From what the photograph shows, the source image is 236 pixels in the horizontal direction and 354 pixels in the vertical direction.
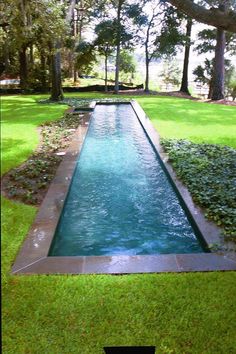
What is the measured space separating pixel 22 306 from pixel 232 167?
5.30m

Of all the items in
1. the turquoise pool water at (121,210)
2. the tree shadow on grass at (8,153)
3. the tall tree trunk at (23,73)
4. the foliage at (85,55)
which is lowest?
the turquoise pool water at (121,210)

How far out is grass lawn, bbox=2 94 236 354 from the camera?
2.25 m

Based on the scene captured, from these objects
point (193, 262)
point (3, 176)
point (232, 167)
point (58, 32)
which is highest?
point (58, 32)

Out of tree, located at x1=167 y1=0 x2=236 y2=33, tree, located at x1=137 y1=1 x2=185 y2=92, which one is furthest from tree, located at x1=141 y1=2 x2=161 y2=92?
tree, located at x1=167 y1=0 x2=236 y2=33

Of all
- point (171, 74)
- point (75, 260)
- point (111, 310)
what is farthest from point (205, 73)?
point (111, 310)

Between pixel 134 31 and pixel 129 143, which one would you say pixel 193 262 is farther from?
pixel 134 31

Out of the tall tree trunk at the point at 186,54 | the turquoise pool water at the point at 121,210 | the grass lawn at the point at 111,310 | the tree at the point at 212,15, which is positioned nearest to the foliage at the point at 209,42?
the tall tree trunk at the point at 186,54

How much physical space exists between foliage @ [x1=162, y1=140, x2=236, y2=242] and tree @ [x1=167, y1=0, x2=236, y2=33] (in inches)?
91.3

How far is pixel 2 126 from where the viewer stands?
4.02ft

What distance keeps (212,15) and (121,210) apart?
10.1 feet

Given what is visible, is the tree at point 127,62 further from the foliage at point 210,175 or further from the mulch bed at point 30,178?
the mulch bed at point 30,178

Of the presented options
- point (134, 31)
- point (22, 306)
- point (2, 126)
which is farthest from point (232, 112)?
point (2, 126)

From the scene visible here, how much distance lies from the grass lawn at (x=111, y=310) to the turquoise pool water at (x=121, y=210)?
1.12 m

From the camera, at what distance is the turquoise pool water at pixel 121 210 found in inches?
180
